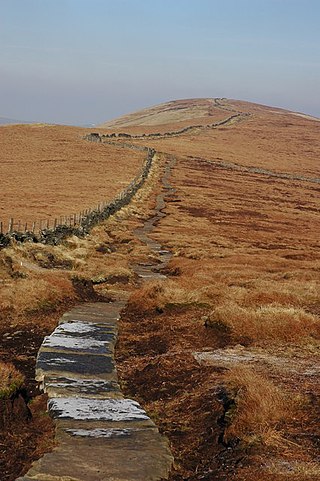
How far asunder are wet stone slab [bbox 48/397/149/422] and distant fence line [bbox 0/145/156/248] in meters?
13.7

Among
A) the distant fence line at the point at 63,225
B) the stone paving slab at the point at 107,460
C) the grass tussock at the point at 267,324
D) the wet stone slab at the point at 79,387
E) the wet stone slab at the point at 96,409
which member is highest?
the grass tussock at the point at 267,324

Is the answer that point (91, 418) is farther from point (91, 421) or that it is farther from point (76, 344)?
point (76, 344)

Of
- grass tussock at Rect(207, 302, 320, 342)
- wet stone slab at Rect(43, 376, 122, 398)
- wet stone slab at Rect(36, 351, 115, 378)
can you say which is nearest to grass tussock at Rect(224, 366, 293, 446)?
wet stone slab at Rect(43, 376, 122, 398)

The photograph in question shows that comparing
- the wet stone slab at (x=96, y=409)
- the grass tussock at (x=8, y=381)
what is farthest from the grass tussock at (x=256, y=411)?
the grass tussock at (x=8, y=381)

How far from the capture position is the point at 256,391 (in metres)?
9.95

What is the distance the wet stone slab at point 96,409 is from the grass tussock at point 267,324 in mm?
5042

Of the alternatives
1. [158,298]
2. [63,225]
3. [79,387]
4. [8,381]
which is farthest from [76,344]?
[63,225]

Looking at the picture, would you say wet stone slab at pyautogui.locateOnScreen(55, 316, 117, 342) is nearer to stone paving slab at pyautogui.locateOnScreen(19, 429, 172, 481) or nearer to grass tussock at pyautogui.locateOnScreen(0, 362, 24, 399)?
grass tussock at pyautogui.locateOnScreen(0, 362, 24, 399)

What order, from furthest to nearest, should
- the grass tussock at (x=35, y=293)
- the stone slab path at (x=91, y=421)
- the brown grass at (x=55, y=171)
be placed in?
the brown grass at (x=55, y=171), the grass tussock at (x=35, y=293), the stone slab path at (x=91, y=421)

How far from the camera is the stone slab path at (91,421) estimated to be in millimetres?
8133

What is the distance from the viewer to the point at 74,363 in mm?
12961

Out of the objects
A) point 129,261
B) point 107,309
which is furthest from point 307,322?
point 129,261

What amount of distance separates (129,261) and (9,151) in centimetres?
9462

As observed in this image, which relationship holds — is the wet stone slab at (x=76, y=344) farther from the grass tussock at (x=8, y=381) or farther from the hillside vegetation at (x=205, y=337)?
the grass tussock at (x=8, y=381)
